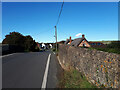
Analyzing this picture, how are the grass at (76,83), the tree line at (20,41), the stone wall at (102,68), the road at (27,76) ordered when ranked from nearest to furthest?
the stone wall at (102,68) < the grass at (76,83) < the road at (27,76) < the tree line at (20,41)

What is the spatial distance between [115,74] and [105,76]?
581mm

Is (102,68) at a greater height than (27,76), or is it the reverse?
(102,68)

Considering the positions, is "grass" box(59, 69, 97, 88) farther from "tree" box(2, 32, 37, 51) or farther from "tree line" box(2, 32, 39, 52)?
"tree" box(2, 32, 37, 51)

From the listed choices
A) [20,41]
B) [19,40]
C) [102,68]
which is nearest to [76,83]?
[102,68]

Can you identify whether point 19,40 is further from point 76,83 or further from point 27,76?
point 76,83

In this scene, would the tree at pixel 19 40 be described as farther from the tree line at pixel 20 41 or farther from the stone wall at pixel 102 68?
the stone wall at pixel 102 68

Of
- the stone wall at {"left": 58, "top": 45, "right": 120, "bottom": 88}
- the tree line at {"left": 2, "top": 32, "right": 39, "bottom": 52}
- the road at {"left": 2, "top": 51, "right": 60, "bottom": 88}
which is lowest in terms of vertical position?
the road at {"left": 2, "top": 51, "right": 60, "bottom": 88}

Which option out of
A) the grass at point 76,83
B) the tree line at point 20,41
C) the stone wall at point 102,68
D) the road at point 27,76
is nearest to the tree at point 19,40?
the tree line at point 20,41

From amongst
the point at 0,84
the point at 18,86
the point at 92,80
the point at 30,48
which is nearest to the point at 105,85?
the point at 92,80

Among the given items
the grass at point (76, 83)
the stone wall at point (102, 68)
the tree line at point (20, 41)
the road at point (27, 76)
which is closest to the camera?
the stone wall at point (102, 68)

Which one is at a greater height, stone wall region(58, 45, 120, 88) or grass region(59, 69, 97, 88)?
stone wall region(58, 45, 120, 88)

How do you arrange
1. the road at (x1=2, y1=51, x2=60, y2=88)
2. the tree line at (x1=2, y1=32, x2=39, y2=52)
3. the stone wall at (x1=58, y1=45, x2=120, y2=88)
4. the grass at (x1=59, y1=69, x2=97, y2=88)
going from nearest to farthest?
the stone wall at (x1=58, y1=45, x2=120, y2=88) < the grass at (x1=59, y1=69, x2=97, y2=88) < the road at (x1=2, y1=51, x2=60, y2=88) < the tree line at (x1=2, y1=32, x2=39, y2=52)

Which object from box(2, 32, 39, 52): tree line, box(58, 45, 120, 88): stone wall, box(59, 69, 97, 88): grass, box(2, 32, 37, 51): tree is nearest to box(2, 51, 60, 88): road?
box(59, 69, 97, 88): grass

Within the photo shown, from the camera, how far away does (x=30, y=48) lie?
43469mm
